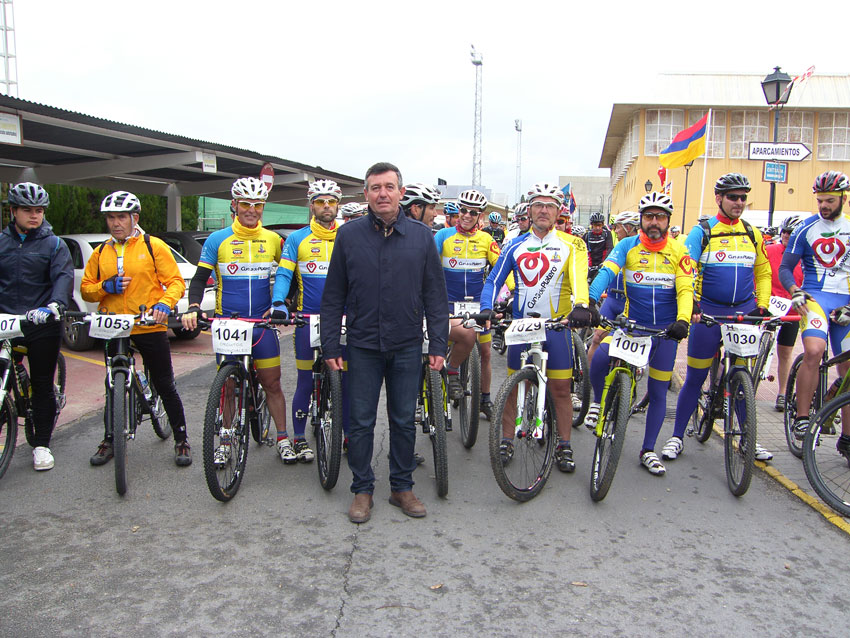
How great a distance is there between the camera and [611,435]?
452 cm

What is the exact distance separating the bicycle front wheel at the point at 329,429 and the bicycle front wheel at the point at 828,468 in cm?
304

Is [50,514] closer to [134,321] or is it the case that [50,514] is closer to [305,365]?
[134,321]

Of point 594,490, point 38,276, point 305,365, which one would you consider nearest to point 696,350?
point 594,490

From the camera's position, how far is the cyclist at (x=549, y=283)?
4.86 meters

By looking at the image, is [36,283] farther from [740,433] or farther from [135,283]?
[740,433]

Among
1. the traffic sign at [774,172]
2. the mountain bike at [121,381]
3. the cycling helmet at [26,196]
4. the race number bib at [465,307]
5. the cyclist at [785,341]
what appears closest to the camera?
the mountain bike at [121,381]

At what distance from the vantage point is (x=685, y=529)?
4.14 m

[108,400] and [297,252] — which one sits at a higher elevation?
[297,252]

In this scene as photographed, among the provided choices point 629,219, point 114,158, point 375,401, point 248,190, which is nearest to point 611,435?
point 375,401

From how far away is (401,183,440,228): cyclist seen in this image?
19.0 feet

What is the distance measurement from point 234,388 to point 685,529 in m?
2.99

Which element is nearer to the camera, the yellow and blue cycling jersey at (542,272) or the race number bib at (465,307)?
the yellow and blue cycling jersey at (542,272)

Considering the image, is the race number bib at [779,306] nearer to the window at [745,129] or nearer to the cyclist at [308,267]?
the cyclist at [308,267]

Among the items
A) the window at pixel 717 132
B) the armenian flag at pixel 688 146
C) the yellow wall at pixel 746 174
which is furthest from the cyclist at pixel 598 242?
the window at pixel 717 132
